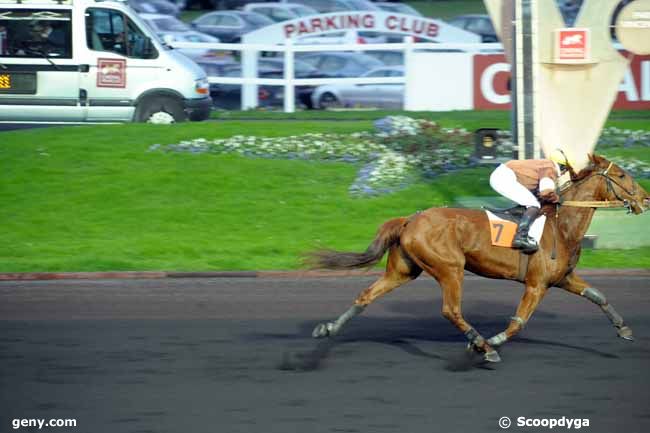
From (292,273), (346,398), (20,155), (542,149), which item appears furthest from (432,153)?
(346,398)

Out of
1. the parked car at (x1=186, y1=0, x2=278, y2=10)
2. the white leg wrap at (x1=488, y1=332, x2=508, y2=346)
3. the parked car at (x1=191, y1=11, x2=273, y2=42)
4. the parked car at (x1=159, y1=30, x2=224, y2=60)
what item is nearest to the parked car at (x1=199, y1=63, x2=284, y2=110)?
the parked car at (x1=159, y1=30, x2=224, y2=60)

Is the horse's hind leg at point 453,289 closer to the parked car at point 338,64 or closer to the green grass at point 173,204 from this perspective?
the green grass at point 173,204

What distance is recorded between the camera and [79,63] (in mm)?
17938

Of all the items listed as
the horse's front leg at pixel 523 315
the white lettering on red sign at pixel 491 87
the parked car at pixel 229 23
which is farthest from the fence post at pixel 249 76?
the horse's front leg at pixel 523 315

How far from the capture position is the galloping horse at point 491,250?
8.20 m

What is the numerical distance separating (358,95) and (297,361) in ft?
53.2

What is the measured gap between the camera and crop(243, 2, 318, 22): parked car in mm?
38781

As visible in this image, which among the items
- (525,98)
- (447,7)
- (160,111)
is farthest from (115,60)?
(447,7)

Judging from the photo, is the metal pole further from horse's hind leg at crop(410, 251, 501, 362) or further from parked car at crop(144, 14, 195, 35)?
parked car at crop(144, 14, 195, 35)

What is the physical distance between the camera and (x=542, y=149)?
13.1 meters

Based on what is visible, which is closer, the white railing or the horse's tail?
the horse's tail

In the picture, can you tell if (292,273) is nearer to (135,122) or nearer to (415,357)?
(415,357)

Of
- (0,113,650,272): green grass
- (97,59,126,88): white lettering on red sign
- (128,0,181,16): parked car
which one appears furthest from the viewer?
(128,0,181,16): parked car

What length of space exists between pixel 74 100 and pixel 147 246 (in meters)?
6.34
